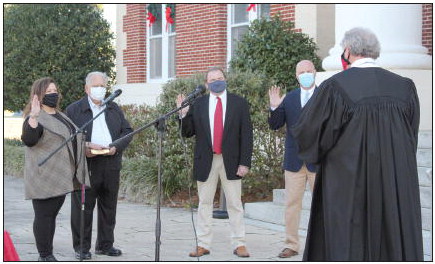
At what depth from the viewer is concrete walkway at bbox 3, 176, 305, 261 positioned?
24.7 ft

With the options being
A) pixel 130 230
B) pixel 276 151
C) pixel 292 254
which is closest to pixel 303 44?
pixel 276 151

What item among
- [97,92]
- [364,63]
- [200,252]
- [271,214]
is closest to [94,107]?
[97,92]

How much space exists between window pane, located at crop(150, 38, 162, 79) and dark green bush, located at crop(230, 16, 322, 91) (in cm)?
519

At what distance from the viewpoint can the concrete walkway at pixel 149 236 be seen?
296 inches

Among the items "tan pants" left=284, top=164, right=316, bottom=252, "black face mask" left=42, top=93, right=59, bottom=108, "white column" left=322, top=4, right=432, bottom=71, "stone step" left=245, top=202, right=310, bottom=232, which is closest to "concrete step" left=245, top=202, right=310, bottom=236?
"stone step" left=245, top=202, right=310, bottom=232

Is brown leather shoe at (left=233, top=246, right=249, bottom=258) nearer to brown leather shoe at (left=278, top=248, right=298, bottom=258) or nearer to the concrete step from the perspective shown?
brown leather shoe at (left=278, top=248, right=298, bottom=258)

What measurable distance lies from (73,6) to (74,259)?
1154 cm

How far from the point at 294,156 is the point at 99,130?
1976 mm

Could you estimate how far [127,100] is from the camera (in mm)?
17812

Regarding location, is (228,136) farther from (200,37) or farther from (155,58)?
(155,58)

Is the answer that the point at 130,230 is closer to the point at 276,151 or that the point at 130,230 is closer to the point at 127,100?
the point at 276,151

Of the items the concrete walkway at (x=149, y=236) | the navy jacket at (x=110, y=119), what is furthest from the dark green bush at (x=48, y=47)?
the navy jacket at (x=110, y=119)

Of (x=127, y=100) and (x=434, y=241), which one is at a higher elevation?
(x=127, y=100)

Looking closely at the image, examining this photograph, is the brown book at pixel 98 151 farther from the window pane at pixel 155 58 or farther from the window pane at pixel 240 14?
the window pane at pixel 155 58
